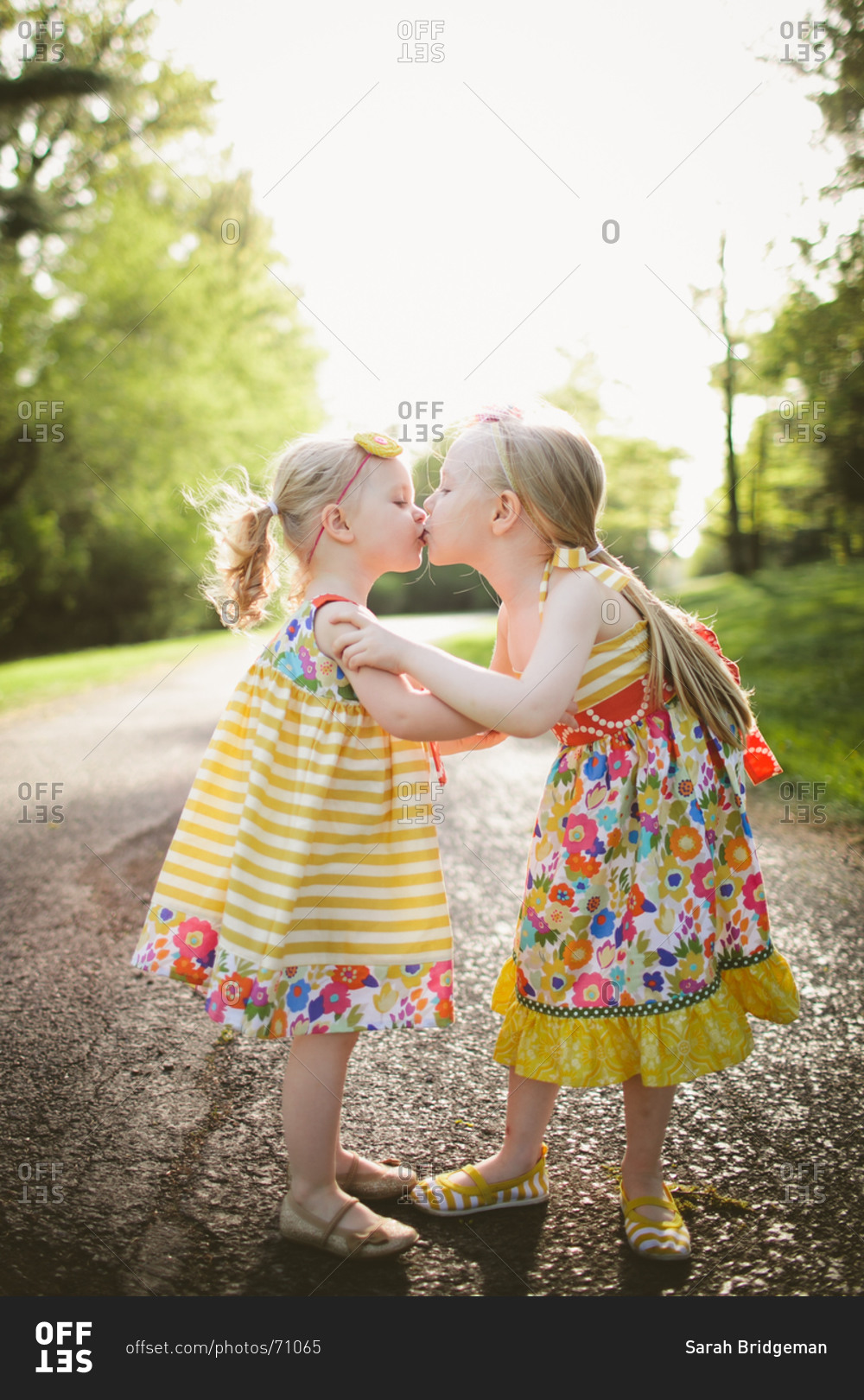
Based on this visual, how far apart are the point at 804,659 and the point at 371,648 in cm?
993

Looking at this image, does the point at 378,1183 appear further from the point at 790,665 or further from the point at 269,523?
the point at 790,665

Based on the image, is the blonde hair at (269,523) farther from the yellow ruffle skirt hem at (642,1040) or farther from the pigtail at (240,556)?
the yellow ruffle skirt hem at (642,1040)

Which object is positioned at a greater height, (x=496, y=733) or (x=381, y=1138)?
(x=496, y=733)

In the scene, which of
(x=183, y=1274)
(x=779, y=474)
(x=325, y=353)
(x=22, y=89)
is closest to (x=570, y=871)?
(x=183, y=1274)

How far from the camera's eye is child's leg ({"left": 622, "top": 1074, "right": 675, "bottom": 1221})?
211 centimetres

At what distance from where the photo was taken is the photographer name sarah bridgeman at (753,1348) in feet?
5.95

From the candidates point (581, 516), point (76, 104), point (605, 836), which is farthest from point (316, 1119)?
point (76, 104)

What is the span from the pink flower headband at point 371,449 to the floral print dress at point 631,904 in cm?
47

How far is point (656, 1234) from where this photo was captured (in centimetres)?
201

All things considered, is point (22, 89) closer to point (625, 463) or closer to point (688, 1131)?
point (625, 463)

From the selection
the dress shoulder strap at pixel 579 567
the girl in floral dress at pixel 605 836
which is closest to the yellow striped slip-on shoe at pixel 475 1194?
the girl in floral dress at pixel 605 836

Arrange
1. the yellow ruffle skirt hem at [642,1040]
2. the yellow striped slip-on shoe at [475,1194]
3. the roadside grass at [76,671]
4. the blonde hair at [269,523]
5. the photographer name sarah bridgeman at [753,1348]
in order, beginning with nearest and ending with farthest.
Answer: the photographer name sarah bridgeman at [753,1348] → the yellow ruffle skirt hem at [642,1040] → the yellow striped slip-on shoe at [475,1194] → the blonde hair at [269,523] → the roadside grass at [76,671]

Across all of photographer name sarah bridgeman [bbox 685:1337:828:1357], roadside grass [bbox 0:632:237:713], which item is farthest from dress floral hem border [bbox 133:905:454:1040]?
roadside grass [bbox 0:632:237:713]

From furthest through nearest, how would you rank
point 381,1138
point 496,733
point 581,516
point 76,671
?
point 76,671, point 381,1138, point 496,733, point 581,516
